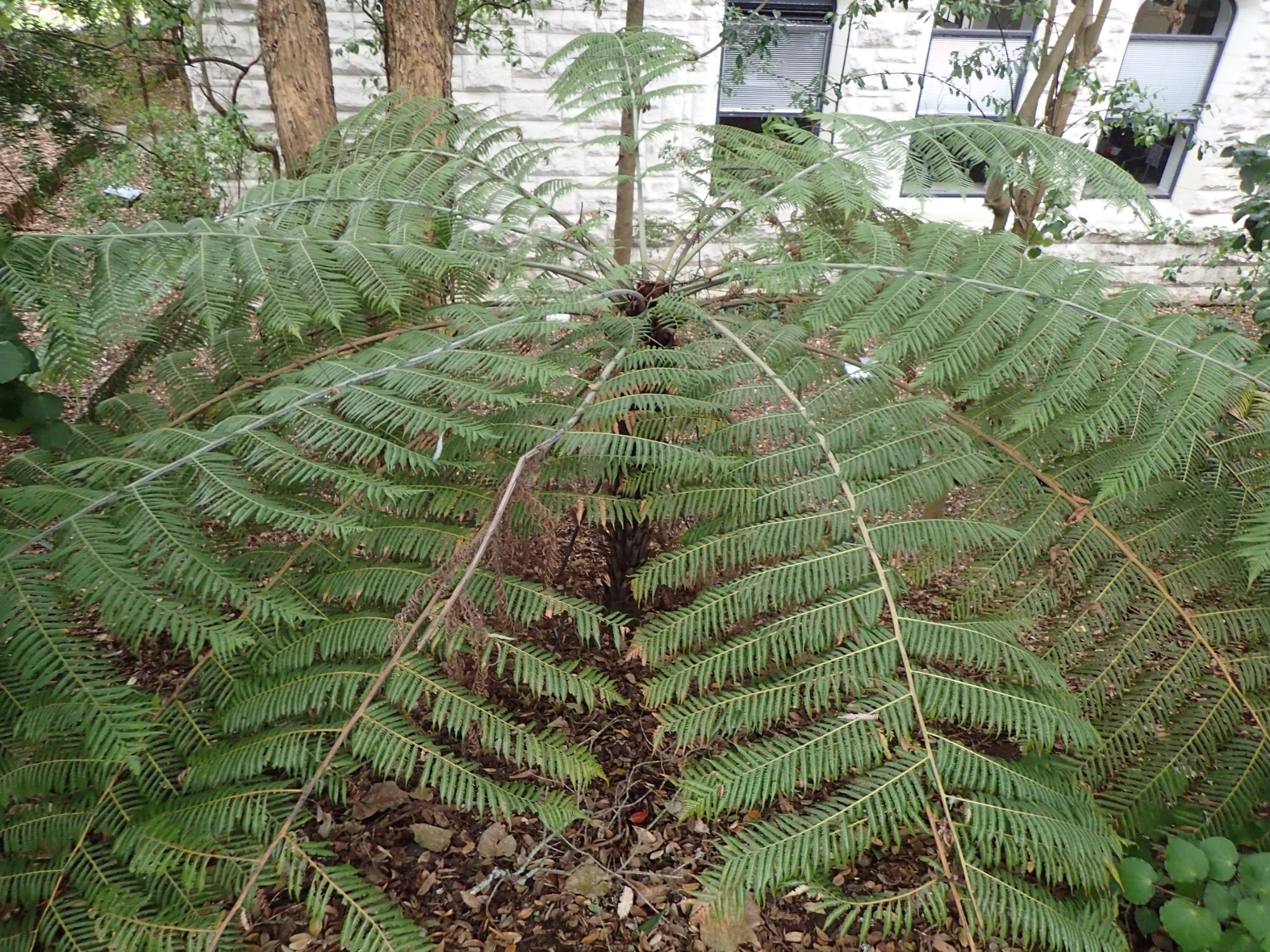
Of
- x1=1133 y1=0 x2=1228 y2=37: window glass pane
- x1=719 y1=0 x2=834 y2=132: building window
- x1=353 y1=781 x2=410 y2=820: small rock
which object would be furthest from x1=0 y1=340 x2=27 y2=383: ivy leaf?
x1=1133 y1=0 x2=1228 y2=37: window glass pane

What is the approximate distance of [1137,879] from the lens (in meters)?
1.22

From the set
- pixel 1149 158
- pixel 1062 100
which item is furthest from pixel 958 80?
pixel 1062 100

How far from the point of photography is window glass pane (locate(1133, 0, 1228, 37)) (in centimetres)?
466

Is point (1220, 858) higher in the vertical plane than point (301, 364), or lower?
lower

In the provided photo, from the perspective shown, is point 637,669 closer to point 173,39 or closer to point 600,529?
point 600,529

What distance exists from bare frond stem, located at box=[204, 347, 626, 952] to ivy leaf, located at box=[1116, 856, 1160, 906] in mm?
1135

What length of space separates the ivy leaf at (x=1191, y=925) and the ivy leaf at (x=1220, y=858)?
2.3 inches

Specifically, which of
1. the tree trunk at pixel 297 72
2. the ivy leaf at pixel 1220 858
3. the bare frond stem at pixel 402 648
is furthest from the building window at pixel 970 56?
the bare frond stem at pixel 402 648

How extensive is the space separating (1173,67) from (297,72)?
5343 mm

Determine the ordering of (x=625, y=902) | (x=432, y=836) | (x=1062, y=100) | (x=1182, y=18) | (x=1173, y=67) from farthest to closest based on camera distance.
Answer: (x=1173, y=67) < (x=1182, y=18) < (x=1062, y=100) < (x=432, y=836) < (x=625, y=902)

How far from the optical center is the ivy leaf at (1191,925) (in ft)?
3.81

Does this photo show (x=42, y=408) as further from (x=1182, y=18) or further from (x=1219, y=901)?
(x=1182, y=18)

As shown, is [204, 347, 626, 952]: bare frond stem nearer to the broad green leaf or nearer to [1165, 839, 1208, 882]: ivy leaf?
[1165, 839, 1208, 882]: ivy leaf

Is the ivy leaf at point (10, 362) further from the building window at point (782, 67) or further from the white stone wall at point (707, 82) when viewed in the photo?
the building window at point (782, 67)
